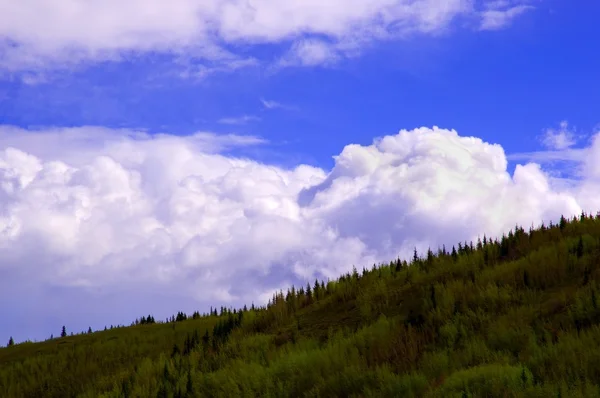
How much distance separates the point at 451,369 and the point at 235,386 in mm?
3708

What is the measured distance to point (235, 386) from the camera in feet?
34.7

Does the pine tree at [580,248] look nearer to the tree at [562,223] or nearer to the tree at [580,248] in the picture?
the tree at [580,248]

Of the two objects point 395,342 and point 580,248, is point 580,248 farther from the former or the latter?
point 395,342

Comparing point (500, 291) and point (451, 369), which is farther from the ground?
point (500, 291)

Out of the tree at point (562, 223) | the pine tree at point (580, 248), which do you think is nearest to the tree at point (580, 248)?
the pine tree at point (580, 248)

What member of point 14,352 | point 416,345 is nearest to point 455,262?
Result: point 416,345

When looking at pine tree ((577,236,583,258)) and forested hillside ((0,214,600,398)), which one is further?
pine tree ((577,236,583,258))

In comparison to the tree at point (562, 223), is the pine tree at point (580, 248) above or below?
below

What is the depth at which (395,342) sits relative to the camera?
1081 cm

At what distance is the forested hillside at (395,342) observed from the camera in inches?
340

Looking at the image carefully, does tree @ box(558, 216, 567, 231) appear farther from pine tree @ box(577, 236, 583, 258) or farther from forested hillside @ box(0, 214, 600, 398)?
pine tree @ box(577, 236, 583, 258)

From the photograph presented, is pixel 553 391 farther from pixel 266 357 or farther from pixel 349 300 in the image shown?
pixel 349 300

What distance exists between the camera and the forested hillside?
8.64m

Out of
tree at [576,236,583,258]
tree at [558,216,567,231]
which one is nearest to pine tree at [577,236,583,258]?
tree at [576,236,583,258]
